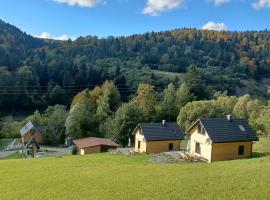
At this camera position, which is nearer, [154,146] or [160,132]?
[154,146]

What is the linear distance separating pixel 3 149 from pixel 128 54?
116436 mm

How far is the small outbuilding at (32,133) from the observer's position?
7444 centimetres

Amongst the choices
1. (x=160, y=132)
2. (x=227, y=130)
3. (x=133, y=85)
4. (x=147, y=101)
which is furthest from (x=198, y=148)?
(x=133, y=85)

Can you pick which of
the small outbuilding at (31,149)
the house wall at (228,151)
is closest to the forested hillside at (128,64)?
the small outbuilding at (31,149)

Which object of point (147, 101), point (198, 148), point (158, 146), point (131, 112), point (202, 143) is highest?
point (147, 101)

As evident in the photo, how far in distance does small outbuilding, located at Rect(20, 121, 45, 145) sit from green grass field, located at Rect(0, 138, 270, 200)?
44876 mm

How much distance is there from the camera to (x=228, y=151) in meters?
37.1

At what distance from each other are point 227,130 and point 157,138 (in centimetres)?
1042

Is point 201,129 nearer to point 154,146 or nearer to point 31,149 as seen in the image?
point 154,146

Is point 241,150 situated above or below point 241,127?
below

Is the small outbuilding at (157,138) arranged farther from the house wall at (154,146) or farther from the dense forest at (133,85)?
the dense forest at (133,85)

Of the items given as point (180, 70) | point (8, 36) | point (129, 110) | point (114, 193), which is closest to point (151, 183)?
point (114, 193)

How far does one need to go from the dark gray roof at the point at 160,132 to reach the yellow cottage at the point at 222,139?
21.9ft

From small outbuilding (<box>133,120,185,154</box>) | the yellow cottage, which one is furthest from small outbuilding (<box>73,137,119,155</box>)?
the yellow cottage
